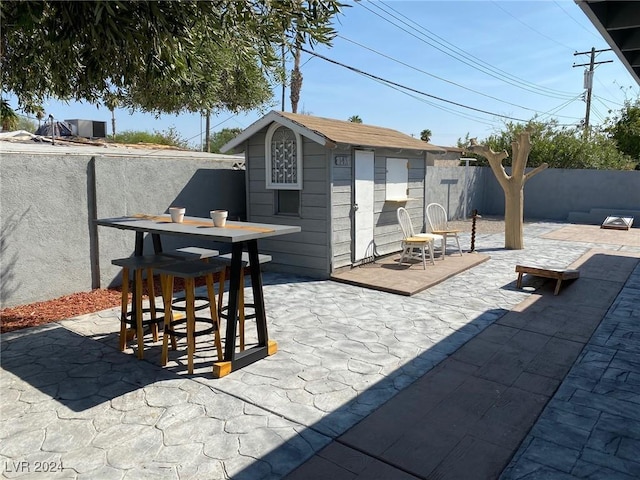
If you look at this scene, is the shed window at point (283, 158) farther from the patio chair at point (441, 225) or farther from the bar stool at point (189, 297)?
the bar stool at point (189, 297)

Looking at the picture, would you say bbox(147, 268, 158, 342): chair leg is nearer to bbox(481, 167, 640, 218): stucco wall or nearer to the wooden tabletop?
the wooden tabletop

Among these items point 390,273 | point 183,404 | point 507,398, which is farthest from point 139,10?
point 390,273

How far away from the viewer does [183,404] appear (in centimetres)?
303

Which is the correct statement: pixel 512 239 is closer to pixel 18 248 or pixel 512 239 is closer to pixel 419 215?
pixel 419 215

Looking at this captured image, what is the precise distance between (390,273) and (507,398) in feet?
12.0

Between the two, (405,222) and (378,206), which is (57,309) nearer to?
(378,206)

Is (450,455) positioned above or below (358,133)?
below

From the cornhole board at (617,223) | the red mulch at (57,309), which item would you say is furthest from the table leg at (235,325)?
the cornhole board at (617,223)

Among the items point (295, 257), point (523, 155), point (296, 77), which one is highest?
point (296, 77)

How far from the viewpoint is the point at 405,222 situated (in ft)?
26.2

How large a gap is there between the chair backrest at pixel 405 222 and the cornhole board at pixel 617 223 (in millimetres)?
7508

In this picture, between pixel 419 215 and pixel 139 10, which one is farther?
pixel 419 215

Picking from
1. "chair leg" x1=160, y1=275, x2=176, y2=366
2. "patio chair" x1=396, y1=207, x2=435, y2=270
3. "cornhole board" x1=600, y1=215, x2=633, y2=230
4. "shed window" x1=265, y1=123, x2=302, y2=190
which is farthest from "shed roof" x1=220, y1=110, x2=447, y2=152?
"cornhole board" x1=600, y1=215, x2=633, y2=230

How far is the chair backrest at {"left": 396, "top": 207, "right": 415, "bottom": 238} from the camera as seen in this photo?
7.36m
